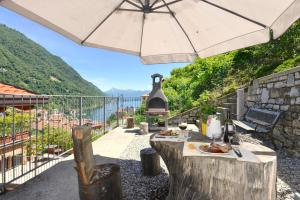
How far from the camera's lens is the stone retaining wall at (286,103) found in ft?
14.5

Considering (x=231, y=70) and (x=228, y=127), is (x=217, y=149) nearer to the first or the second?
(x=228, y=127)

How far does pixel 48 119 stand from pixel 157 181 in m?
2.10

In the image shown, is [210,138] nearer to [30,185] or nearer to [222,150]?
[222,150]

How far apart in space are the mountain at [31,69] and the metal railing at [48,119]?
2356 cm

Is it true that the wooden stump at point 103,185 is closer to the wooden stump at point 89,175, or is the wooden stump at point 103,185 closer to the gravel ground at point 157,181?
the wooden stump at point 89,175

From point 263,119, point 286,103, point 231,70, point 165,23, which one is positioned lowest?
point 263,119

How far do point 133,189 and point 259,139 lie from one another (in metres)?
3.78

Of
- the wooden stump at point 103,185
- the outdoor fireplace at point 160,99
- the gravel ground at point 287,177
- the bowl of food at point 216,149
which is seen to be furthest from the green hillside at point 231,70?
the bowl of food at point 216,149

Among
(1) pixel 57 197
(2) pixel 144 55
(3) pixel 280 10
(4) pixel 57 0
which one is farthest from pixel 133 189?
(3) pixel 280 10

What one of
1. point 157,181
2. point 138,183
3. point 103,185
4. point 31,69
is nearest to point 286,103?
point 157,181

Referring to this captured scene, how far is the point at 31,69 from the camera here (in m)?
55.1

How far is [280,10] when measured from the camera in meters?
2.66

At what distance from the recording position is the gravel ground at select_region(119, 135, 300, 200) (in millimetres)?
2906

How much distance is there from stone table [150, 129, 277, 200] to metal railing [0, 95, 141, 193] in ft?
5.86
